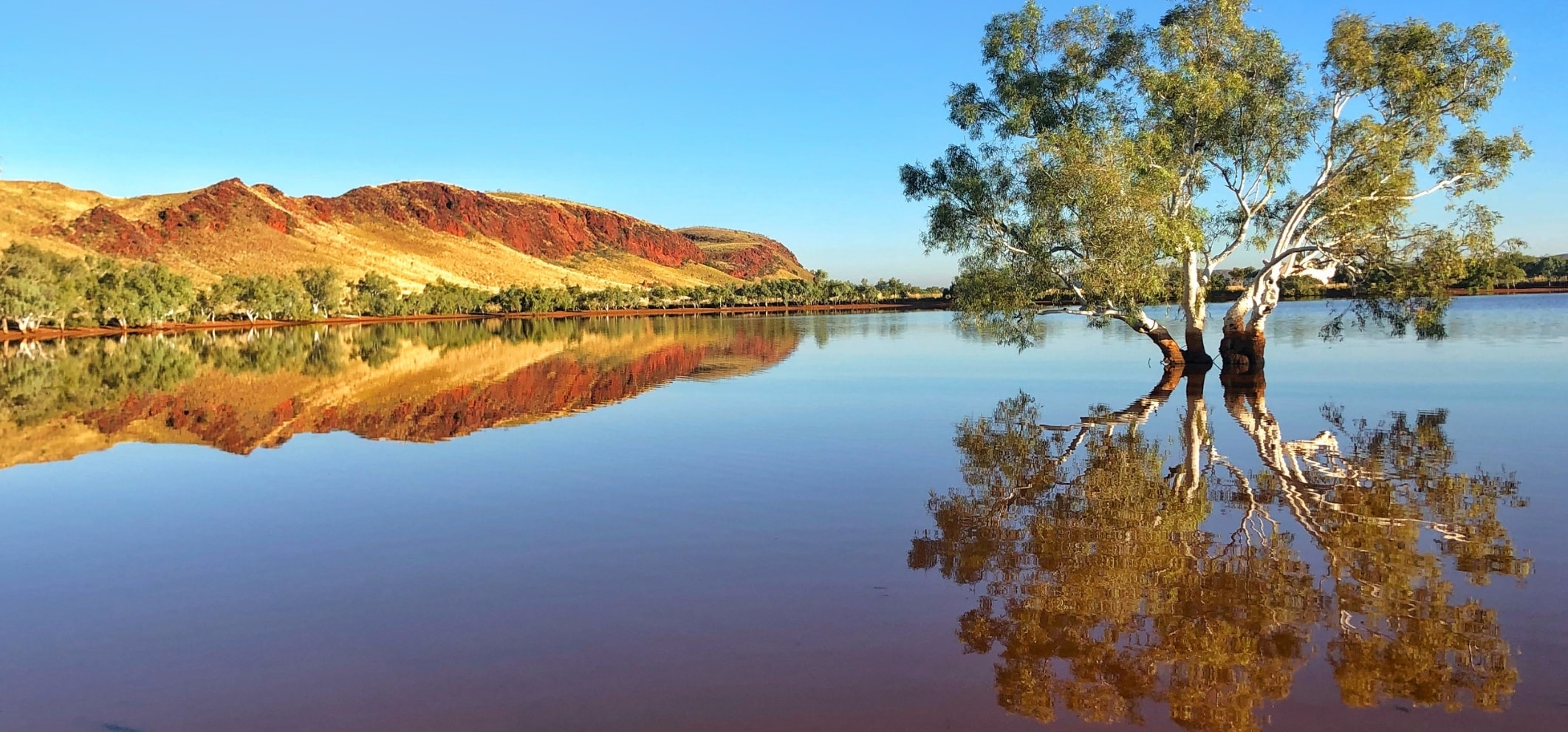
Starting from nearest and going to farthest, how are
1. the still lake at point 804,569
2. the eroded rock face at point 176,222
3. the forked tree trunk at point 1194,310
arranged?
the still lake at point 804,569, the forked tree trunk at point 1194,310, the eroded rock face at point 176,222

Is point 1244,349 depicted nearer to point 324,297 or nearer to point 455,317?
point 324,297

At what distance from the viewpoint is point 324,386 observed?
1198 inches

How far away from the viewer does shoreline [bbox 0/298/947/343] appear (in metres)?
77.2

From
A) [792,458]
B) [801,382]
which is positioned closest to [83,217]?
[801,382]

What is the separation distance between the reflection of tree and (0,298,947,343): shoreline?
78.0m

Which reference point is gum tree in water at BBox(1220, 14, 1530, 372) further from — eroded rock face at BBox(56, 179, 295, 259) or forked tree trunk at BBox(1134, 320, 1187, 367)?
eroded rock face at BBox(56, 179, 295, 259)

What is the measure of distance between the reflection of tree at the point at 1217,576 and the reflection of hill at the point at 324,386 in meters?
12.8

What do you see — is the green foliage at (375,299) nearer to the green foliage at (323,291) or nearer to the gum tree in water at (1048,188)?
the green foliage at (323,291)

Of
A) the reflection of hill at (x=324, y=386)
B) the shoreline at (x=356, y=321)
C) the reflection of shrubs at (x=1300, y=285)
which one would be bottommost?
the reflection of hill at (x=324, y=386)

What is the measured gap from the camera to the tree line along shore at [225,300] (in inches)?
2945

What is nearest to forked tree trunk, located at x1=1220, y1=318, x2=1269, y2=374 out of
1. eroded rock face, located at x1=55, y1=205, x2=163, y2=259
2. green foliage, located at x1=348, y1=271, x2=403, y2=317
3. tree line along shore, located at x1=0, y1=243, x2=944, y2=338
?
tree line along shore, located at x1=0, y1=243, x2=944, y2=338

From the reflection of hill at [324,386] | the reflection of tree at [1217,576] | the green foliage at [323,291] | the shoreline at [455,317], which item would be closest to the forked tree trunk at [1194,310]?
the reflection of hill at [324,386]

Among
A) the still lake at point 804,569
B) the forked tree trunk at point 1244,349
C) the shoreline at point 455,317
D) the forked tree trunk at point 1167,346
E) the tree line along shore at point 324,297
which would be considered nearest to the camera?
the still lake at point 804,569

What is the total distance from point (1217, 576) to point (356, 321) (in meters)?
121
